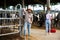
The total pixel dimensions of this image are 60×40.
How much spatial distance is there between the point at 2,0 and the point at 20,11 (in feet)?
87.4

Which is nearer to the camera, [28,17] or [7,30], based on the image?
[28,17]

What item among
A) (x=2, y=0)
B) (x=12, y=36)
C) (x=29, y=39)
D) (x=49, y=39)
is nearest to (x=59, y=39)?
(x=49, y=39)

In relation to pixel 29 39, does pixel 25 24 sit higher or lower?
higher

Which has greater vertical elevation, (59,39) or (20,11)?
(20,11)

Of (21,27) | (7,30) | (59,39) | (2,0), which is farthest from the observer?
(2,0)

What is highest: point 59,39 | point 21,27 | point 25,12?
point 25,12

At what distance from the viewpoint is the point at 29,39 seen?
1197cm

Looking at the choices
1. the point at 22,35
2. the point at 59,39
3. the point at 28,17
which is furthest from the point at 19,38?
the point at 59,39

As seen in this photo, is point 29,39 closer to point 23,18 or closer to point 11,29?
point 23,18

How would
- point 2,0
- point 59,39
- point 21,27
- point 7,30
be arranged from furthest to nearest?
1. point 2,0
2. point 7,30
3. point 59,39
4. point 21,27

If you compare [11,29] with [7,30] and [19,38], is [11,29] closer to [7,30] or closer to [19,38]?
[7,30]

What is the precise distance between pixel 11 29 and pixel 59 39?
3.24 meters

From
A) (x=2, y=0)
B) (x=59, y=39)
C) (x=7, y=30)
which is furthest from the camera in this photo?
(x=2, y=0)

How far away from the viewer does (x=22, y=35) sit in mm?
12336
